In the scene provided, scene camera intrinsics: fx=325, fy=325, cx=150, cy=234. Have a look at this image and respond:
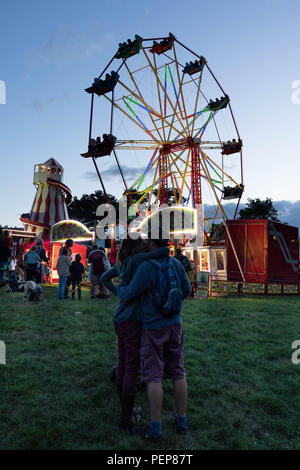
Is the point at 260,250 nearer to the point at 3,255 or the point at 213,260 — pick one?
the point at 213,260

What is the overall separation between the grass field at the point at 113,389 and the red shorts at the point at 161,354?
49cm

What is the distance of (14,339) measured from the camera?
509 centimetres

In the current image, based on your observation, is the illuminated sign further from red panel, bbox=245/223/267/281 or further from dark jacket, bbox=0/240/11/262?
dark jacket, bbox=0/240/11/262

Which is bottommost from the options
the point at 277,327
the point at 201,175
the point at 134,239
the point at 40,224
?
the point at 277,327

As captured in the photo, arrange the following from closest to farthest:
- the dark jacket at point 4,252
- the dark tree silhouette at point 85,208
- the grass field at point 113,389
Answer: the grass field at point 113,389, the dark jacket at point 4,252, the dark tree silhouette at point 85,208

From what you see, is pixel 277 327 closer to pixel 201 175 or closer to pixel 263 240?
pixel 263 240

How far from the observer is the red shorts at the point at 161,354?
8.21 ft

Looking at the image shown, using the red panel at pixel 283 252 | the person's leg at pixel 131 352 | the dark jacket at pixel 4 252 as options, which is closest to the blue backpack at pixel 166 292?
the person's leg at pixel 131 352

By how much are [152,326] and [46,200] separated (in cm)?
2554

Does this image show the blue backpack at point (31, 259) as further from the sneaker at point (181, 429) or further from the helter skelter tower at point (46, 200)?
the helter skelter tower at point (46, 200)

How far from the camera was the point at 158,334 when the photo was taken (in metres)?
2.55

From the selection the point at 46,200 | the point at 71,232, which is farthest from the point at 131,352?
the point at 46,200
